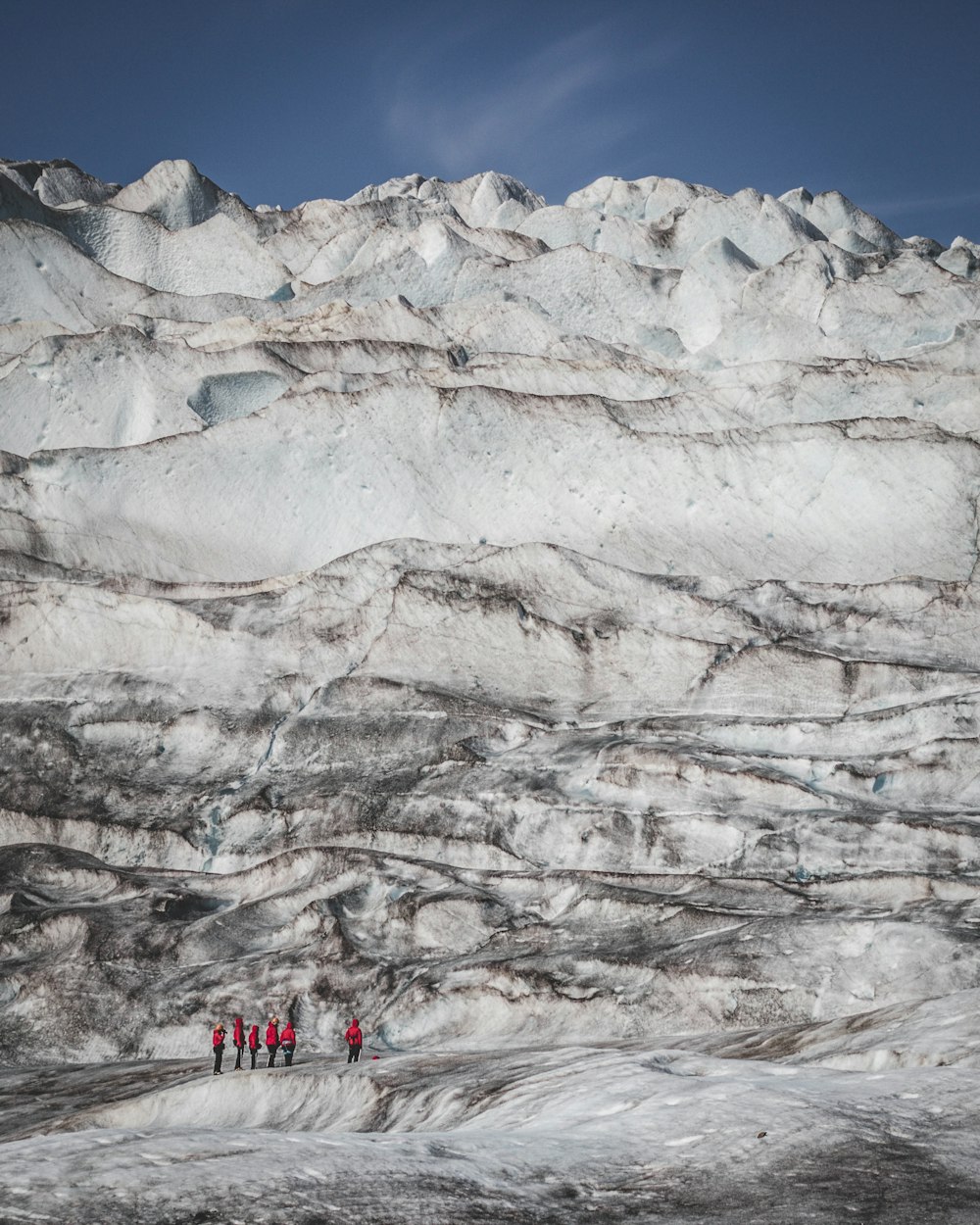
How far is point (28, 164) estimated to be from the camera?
46.8 meters

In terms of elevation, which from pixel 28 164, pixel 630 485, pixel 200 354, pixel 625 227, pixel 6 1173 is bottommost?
pixel 6 1173

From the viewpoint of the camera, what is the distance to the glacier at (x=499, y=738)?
8.77 metres

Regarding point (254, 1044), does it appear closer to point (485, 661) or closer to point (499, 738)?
point (499, 738)

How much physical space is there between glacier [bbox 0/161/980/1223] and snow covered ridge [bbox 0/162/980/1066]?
0.07 meters

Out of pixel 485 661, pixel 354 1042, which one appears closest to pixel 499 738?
pixel 485 661

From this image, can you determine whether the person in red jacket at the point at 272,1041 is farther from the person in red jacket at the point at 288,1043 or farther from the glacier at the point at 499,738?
the glacier at the point at 499,738

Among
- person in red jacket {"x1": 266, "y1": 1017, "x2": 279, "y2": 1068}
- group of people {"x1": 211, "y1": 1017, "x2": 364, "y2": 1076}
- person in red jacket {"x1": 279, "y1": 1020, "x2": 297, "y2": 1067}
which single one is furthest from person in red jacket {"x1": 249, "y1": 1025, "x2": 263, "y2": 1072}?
person in red jacket {"x1": 279, "y1": 1020, "x2": 297, "y2": 1067}

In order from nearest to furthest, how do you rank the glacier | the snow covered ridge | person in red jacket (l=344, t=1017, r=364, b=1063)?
1. the glacier
2. person in red jacket (l=344, t=1017, r=364, b=1063)
3. the snow covered ridge

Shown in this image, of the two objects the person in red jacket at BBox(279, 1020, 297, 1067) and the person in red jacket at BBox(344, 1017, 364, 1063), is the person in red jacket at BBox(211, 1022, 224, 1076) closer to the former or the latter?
the person in red jacket at BBox(279, 1020, 297, 1067)

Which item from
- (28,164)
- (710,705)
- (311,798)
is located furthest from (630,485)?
(28,164)

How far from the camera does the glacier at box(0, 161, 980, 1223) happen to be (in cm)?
877

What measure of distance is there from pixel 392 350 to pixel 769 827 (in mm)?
16222

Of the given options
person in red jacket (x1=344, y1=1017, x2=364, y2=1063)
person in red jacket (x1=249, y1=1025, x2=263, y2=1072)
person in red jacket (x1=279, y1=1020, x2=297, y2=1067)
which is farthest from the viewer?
person in red jacket (x1=249, y1=1025, x2=263, y2=1072)

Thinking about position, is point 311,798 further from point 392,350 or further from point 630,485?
point 392,350
